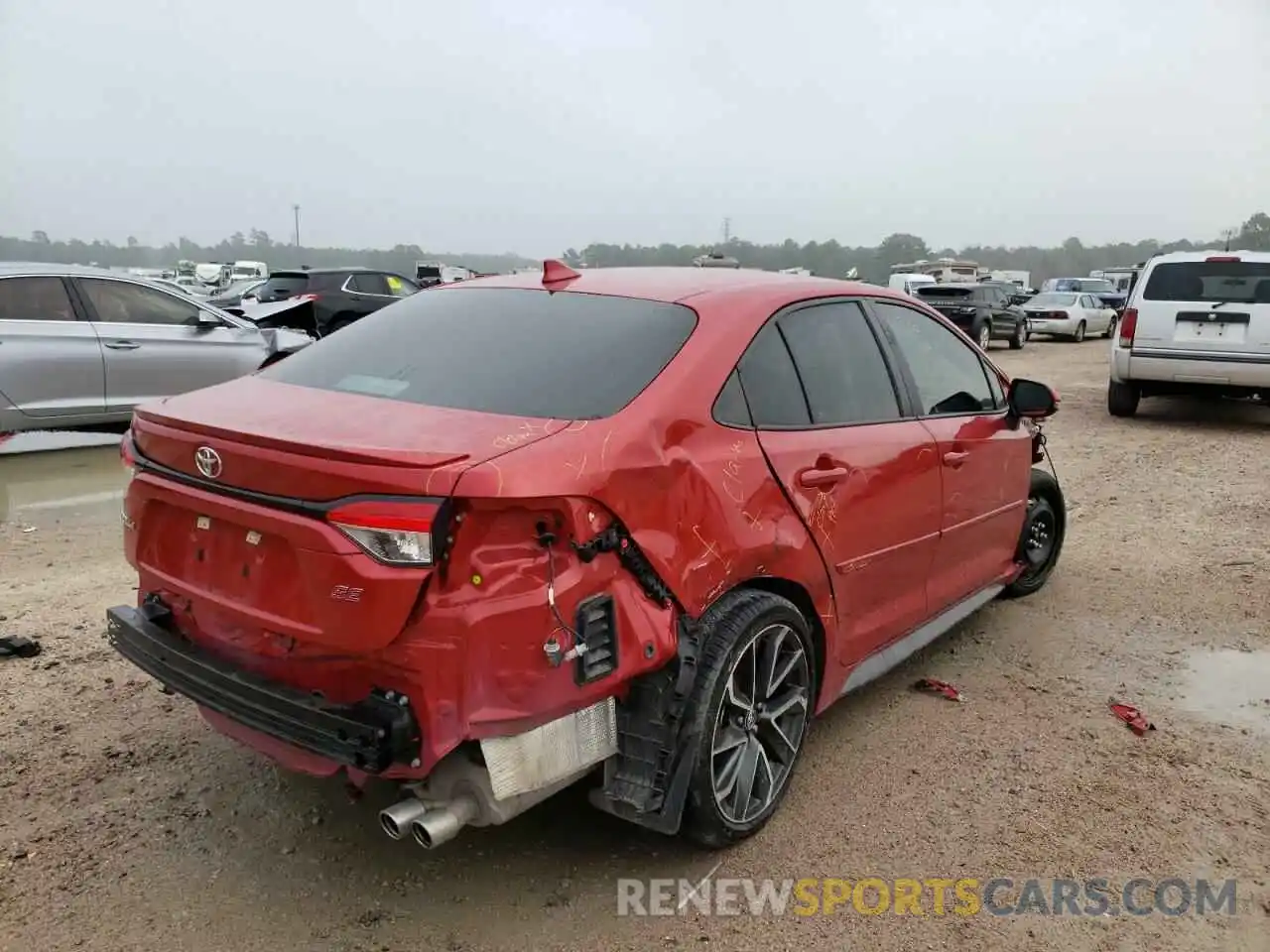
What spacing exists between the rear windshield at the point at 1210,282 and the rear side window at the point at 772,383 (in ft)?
30.3

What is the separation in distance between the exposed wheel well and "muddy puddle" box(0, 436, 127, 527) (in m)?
4.97

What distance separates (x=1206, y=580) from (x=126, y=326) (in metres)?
8.13

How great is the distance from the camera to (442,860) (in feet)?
9.40

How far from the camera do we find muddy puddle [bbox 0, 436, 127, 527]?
6398mm

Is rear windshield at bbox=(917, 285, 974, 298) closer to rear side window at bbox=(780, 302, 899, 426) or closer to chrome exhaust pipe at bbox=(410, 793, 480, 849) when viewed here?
rear side window at bbox=(780, 302, 899, 426)

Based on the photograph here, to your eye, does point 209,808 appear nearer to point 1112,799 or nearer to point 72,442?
point 1112,799

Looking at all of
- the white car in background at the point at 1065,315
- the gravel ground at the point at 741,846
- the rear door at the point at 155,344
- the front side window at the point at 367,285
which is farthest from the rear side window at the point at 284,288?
the white car in background at the point at 1065,315

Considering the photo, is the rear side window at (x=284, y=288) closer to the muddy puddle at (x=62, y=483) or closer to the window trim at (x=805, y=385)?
the muddy puddle at (x=62, y=483)

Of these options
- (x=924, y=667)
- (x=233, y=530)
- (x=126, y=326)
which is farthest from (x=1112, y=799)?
(x=126, y=326)

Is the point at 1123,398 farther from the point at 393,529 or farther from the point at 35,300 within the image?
the point at 393,529

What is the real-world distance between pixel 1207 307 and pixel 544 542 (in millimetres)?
10414

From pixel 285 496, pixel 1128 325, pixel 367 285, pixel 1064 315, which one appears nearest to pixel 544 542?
pixel 285 496

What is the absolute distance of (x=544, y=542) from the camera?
2.34 m

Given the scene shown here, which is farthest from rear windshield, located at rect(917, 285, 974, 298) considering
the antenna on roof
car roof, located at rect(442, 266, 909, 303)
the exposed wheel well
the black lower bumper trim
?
the black lower bumper trim
